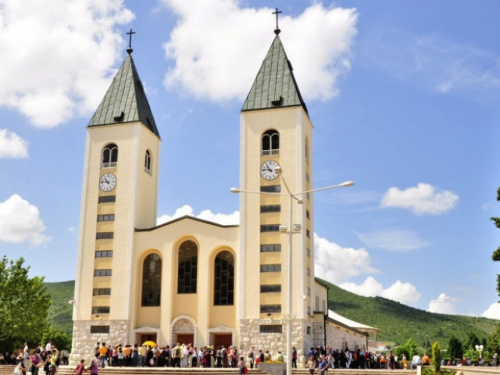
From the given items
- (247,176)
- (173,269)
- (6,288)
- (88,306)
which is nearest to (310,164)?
(247,176)

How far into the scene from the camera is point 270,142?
152ft

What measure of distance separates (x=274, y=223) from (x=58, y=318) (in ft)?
262

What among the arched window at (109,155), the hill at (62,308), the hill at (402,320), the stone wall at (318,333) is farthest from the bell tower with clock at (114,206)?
the hill at (402,320)

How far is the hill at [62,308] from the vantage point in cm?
11035

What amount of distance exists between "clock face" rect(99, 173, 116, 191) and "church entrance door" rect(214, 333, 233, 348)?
534 inches

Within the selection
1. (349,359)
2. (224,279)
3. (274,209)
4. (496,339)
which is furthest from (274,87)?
(496,339)

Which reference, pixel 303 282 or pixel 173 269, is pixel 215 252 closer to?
pixel 173 269

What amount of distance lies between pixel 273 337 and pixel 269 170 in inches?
450

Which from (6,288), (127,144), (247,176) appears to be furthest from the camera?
(6,288)

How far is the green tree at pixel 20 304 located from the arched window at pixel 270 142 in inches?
1003

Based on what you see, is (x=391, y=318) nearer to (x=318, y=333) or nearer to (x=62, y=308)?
(x=62, y=308)

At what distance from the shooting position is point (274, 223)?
4434 centimetres

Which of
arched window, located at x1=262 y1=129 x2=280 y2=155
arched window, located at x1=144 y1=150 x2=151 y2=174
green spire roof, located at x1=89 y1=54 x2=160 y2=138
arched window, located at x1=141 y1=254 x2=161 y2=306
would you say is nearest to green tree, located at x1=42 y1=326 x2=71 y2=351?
arched window, located at x1=144 y1=150 x2=151 y2=174

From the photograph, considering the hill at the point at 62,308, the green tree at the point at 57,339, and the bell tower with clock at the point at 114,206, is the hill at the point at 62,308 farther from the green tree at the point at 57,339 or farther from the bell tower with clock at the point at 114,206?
the bell tower with clock at the point at 114,206
